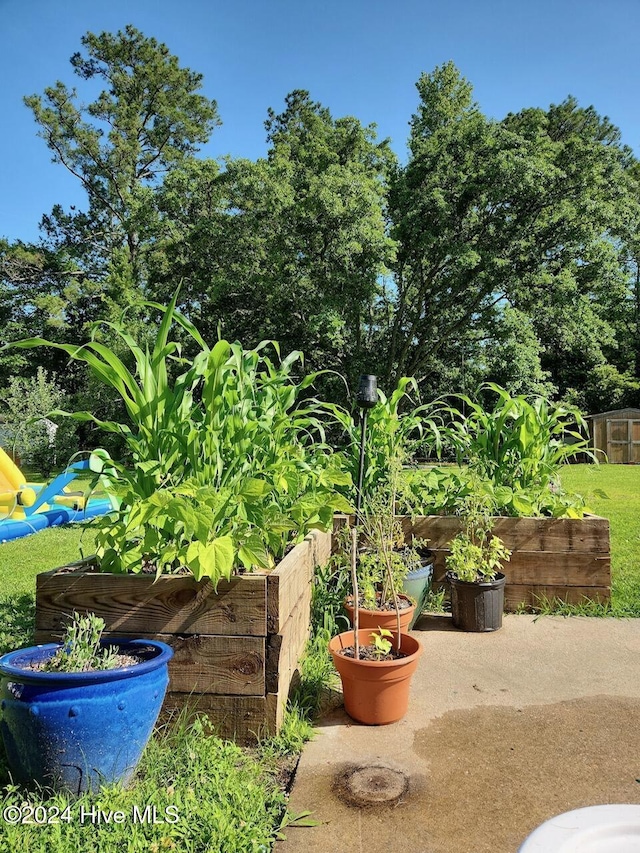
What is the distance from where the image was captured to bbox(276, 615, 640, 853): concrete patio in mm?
1629

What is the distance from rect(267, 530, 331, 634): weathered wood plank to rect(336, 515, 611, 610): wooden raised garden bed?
127 cm

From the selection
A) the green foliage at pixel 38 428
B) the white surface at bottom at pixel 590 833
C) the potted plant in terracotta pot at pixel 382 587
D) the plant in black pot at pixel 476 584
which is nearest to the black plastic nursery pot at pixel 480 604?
the plant in black pot at pixel 476 584

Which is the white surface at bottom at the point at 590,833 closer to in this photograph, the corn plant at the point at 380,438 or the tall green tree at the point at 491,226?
the corn plant at the point at 380,438

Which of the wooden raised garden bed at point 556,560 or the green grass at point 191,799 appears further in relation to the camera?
the wooden raised garden bed at point 556,560

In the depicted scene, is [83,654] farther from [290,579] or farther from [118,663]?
[290,579]

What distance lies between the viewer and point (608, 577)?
3643 millimetres

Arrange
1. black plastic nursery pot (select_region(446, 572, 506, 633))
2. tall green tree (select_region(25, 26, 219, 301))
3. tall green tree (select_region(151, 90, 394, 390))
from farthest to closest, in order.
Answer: tall green tree (select_region(25, 26, 219, 301))
tall green tree (select_region(151, 90, 394, 390))
black plastic nursery pot (select_region(446, 572, 506, 633))

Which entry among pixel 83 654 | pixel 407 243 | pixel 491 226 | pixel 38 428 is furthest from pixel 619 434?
pixel 83 654

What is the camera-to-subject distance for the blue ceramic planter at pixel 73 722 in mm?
1594

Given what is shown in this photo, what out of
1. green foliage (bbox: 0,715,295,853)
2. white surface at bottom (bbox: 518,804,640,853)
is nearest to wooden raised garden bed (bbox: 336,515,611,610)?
green foliage (bbox: 0,715,295,853)

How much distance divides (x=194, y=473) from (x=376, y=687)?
→ 41.9 inches

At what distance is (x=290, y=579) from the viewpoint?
7.48ft

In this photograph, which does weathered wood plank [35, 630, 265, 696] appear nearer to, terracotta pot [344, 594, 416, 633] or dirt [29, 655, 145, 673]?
dirt [29, 655, 145, 673]

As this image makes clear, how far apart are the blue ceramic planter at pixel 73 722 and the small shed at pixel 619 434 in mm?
22125
